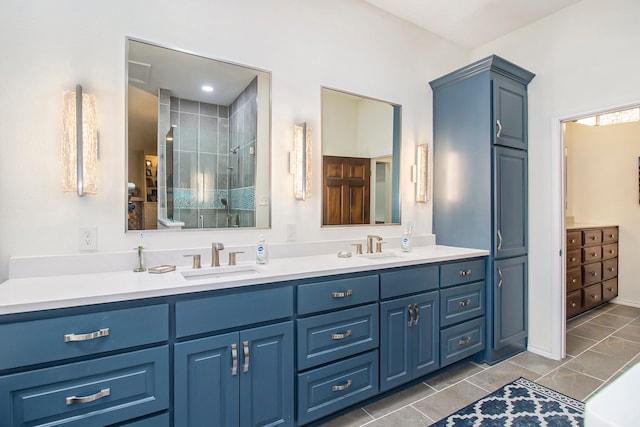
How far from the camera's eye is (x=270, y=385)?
157cm

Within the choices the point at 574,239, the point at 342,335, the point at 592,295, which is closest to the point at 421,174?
the point at 342,335

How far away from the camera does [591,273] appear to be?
3760 mm

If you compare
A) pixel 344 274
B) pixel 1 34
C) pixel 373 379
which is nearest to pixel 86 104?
pixel 1 34

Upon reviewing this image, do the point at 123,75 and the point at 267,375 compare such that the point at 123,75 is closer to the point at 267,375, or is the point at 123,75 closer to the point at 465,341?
the point at 267,375

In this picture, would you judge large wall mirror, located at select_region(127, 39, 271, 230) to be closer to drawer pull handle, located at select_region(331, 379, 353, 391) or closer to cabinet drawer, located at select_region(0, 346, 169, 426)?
cabinet drawer, located at select_region(0, 346, 169, 426)

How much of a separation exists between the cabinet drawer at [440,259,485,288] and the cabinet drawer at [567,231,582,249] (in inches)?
63.7

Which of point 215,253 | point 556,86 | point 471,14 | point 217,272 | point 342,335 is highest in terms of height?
point 471,14

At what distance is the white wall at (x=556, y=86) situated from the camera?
7.81ft

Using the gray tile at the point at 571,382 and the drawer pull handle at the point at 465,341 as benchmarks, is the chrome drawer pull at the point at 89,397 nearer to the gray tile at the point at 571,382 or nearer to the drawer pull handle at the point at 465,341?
the drawer pull handle at the point at 465,341

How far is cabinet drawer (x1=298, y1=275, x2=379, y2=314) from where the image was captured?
5.54 feet

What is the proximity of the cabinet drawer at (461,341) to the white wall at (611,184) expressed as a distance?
3095mm

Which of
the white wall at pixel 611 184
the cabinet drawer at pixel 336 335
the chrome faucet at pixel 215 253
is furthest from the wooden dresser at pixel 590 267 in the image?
the chrome faucet at pixel 215 253

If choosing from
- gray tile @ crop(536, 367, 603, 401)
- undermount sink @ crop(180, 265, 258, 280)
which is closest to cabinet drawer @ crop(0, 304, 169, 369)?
undermount sink @ crop(180, 265, 258, 280)

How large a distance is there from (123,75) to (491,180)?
103 inches
